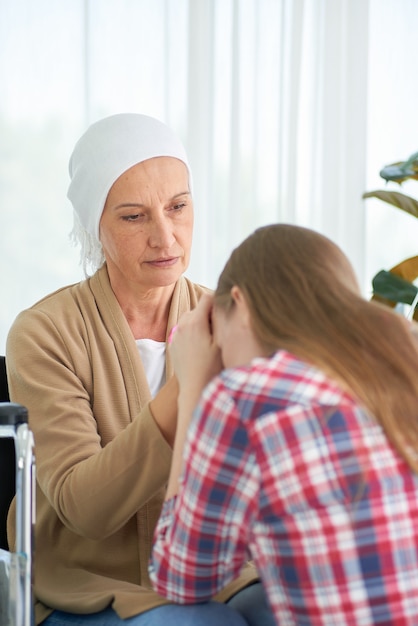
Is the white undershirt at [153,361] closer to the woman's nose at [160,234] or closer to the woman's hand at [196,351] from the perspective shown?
the woman's nose at [160,234]

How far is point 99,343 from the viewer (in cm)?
172

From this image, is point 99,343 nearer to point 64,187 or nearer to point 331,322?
point 331,322

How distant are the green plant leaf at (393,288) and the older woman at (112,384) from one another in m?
0.48

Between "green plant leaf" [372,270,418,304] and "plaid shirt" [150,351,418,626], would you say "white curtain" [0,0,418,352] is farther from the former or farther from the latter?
"plaid shirt" [150,351,418,626]

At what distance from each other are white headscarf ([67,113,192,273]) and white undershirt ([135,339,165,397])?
0.25m

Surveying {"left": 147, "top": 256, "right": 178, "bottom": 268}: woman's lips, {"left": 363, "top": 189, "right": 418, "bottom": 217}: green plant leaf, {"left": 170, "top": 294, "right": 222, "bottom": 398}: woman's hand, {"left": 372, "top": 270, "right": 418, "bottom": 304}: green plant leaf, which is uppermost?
{"left": 363, "top": 189, "right": 418, "bottom": 217}: green plant leaf

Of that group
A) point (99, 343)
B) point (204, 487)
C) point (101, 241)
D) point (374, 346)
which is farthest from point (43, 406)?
point (374, 346)

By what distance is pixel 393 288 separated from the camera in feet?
6.91

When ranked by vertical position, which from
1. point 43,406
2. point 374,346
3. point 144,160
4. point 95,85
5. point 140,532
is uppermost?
point 95,85

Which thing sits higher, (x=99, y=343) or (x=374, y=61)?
(x=374, y=61)

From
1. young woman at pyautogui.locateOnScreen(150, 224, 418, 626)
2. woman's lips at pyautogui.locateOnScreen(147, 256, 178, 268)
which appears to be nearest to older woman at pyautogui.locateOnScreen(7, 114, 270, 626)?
woman's lips at pyautogui.locateOnScreen(147, 256, 178, 268)

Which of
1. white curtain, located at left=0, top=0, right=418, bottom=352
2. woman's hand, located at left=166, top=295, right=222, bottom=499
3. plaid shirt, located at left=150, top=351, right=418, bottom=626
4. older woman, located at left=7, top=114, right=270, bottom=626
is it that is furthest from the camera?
white curtain, located at left=0, top=0, right=418, bottom=352

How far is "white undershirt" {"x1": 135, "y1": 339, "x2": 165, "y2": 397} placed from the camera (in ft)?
5.82

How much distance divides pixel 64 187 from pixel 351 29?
1.21 metres
